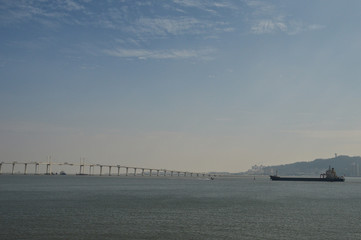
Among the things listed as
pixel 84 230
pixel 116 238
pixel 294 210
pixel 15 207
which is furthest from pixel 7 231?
pixel 294 210

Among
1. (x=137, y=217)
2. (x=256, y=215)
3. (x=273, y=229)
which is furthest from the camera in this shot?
(x=256, y=215)

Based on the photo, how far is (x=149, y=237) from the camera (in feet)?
134

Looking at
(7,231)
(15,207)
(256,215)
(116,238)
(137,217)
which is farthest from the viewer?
(15,207)

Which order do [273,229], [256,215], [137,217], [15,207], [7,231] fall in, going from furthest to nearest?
[15,207] → [256,215] → [137,217] → [273,229] → [7,231]

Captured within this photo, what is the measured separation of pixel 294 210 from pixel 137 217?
105ft

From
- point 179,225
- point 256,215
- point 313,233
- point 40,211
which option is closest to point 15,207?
point 40,211

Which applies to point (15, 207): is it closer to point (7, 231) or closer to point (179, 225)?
point (7, 231)

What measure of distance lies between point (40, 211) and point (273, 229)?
132 ft

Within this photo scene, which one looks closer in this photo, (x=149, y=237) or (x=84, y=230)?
(x=149, y=237)

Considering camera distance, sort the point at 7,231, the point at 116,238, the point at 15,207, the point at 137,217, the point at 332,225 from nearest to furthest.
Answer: the point at 116,238, the point at 7,231, the point at 332,225, the point at 137,217, the point at 15,207

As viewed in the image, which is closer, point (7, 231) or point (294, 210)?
point (7, 231)

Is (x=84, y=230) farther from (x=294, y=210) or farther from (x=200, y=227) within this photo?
(x=294, y=210)

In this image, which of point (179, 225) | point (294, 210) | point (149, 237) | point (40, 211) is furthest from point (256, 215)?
point (40, 211)

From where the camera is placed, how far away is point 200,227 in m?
47.5
